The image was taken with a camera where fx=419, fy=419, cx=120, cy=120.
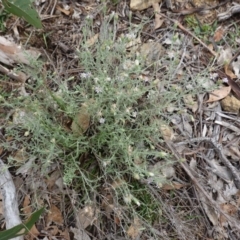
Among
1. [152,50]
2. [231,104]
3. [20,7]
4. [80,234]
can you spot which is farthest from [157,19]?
[80,234]

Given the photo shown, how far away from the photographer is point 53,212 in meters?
1.89

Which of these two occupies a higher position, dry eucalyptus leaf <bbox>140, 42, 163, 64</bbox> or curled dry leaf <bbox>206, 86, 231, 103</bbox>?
dry eucalyptus leaf <bbox>140, 42, 163, 64</bbox>

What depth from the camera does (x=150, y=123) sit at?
6.15ft

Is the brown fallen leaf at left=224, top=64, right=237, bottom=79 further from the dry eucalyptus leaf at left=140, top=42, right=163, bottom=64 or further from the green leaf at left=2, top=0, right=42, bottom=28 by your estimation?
the green leaf at left=2, top=0, right=42, bottom=28

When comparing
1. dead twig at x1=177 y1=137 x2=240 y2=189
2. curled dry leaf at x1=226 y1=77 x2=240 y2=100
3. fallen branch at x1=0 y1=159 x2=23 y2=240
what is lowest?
dead twig at x1=177 y1=137 x2=240 y2=189

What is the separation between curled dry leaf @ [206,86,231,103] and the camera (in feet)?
6.78

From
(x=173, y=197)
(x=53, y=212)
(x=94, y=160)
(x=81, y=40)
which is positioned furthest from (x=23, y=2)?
(x=173, y=197)

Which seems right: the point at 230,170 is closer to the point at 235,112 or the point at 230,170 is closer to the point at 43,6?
the point at 235,112

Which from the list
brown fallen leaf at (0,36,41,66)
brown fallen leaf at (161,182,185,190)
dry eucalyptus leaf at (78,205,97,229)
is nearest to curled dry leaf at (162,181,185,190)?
brown fallen leaf at (161,182,185,190)

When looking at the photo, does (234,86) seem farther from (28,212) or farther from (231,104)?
(28,212)

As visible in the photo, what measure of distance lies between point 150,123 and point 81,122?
31cm

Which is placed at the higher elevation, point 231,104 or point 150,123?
point 150,123

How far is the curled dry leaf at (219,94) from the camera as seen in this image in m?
2.07

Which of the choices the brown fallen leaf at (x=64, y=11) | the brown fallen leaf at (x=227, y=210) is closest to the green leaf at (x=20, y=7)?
the brown fallen leaf at (x=64, y=11)
